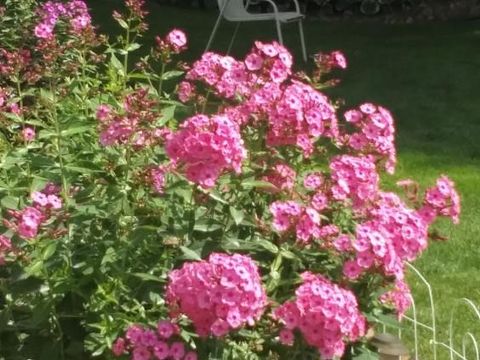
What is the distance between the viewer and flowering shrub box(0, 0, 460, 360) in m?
2.20

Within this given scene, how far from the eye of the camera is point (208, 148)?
2.19 meters

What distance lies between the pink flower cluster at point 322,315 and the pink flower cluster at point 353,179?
1.06ft

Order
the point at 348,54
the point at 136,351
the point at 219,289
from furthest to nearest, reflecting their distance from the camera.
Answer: the point at 348,54
the point at 136,351
the point at 219,289

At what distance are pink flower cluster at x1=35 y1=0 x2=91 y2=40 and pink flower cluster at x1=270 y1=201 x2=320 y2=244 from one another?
95 cm

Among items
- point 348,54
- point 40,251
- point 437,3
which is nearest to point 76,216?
point 40,251

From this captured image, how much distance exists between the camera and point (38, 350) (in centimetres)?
254

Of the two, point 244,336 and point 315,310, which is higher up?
point 315,310

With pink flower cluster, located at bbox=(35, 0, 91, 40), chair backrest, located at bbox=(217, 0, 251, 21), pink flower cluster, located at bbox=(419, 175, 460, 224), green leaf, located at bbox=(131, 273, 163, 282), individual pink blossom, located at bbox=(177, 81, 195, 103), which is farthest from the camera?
chair backrest, located at bbox=(217, 0, 251, 21)

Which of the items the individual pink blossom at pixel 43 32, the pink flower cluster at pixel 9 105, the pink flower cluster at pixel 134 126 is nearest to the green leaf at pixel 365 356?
the pink flower cluster at pixel 134 126

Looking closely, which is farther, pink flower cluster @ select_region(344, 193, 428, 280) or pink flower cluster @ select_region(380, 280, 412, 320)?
pink flower cluster @ select_region(380, 280, 412, 320)

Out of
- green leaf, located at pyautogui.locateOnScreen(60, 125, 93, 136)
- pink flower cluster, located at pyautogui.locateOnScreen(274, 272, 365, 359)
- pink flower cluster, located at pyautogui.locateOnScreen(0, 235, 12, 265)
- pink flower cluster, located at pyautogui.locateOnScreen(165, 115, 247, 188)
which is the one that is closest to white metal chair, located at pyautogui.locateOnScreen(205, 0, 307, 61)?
green leaf, located at pyautogui.locateOnScreen(60, 125, 93, 136)

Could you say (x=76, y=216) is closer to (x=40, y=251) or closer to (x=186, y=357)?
(x=40, y=251)

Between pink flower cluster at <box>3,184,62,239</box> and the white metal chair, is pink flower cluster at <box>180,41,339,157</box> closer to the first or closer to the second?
pink flower cluster at <box>3,184,62,239</box>

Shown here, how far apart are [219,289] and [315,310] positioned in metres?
0.20
